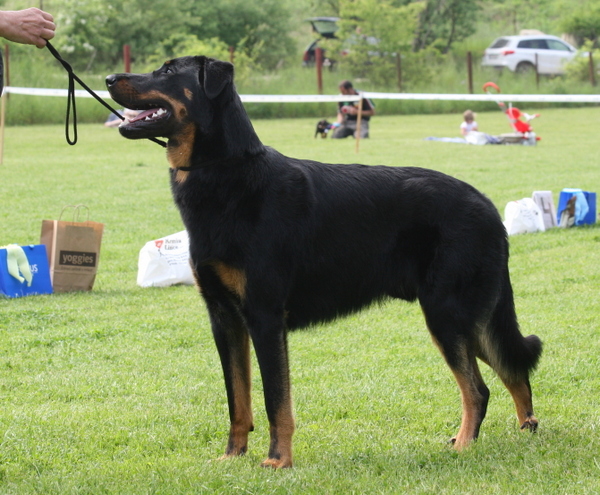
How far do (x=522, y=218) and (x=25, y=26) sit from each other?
659cm

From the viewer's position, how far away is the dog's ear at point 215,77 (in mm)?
3602

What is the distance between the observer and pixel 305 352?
217 inches

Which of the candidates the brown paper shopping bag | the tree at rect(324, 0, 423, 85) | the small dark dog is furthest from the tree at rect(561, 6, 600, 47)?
the brown paper shopping bag

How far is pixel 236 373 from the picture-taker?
383 cm

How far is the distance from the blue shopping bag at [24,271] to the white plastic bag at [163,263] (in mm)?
834

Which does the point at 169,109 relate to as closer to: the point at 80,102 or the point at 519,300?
the point at 519,300

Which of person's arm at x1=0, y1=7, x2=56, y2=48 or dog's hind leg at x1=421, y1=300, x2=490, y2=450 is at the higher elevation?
person's arm at x1=0, y1=7, x2=56, y2=48

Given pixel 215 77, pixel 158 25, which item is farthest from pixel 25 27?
pixel 158 25

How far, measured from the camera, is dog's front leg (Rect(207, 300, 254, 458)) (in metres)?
3.79

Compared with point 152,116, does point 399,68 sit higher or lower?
higher

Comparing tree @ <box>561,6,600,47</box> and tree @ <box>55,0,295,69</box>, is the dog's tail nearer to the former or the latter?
tree @ <box>55,0,295,69</box>

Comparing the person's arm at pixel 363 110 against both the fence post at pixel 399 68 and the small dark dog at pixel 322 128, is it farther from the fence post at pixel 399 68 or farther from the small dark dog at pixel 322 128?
the fence post at pixel 399 68

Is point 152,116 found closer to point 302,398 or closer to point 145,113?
point 145,113

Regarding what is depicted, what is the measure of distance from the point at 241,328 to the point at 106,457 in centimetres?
86
